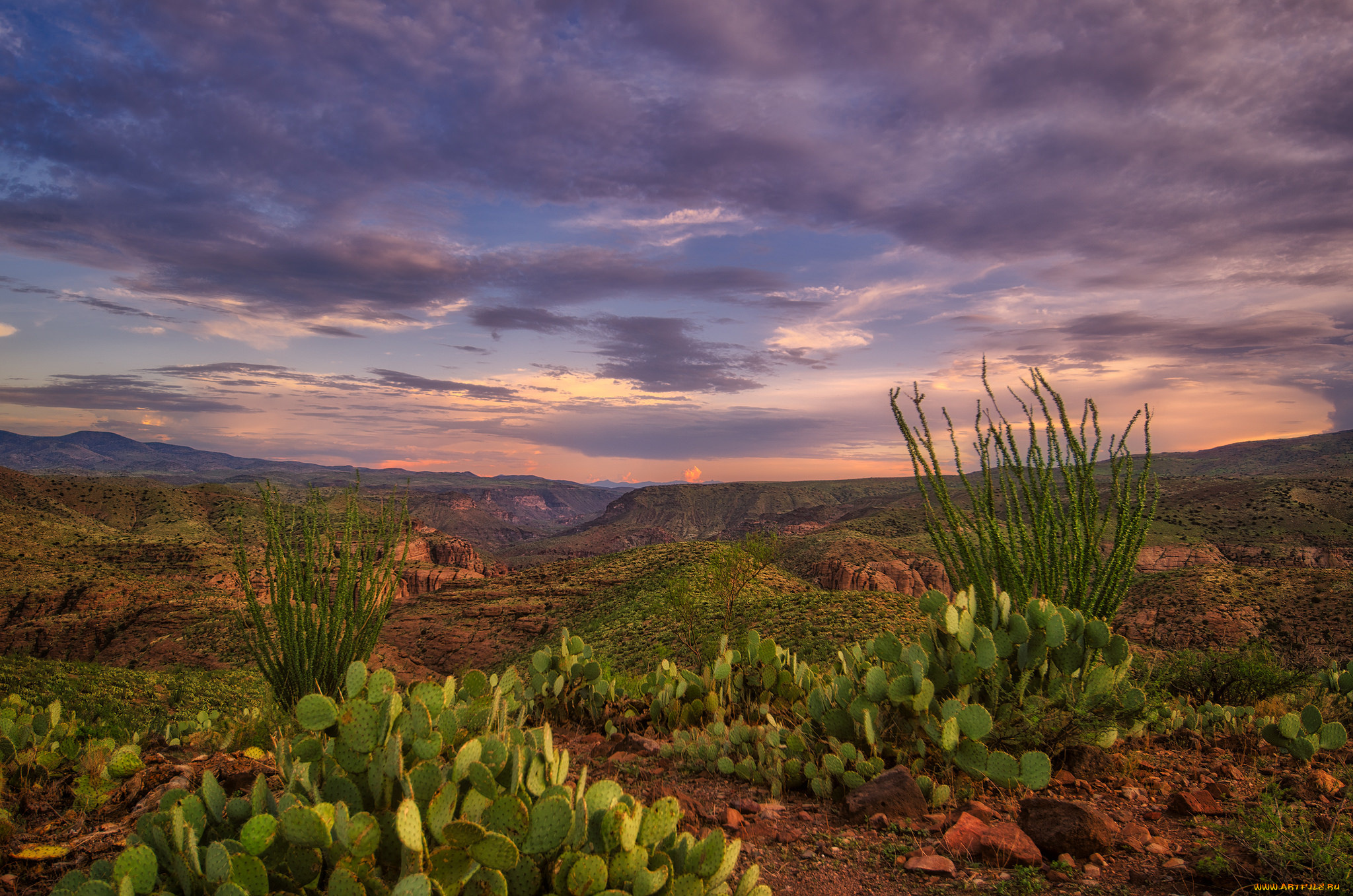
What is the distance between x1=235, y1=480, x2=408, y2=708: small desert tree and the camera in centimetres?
752

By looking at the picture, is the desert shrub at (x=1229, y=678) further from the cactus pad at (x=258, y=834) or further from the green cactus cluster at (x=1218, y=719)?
the cactus pad at (x=258, y=834)

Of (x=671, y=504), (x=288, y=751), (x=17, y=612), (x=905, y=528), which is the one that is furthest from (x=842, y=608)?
(x=671, y=504)

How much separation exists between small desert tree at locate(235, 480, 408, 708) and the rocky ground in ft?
6.51

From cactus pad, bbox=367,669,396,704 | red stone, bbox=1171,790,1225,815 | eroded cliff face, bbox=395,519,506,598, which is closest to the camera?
cactus pad, bbox=367,669,396,704

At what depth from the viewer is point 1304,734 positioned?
5629 millimetres

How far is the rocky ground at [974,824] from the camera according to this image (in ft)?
11.8

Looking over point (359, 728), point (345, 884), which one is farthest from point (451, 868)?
point (359, 728)

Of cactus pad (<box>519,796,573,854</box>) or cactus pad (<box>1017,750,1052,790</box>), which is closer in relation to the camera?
cactus pad (<box>519,796,573,854</box>)

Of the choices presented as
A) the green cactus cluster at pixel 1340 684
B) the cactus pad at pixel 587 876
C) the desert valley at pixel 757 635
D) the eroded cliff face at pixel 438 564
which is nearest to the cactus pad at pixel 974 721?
the desert valley at pixel 757 635

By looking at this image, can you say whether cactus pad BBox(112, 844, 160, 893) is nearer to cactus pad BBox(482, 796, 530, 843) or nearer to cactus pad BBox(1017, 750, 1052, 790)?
cactus pad BBox(482, 796, 530, 843)

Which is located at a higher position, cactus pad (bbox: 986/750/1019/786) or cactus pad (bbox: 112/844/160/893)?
cactus pad (bbox: 112/844/160/893)

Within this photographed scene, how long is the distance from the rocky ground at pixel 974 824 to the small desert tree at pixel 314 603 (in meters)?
1.99

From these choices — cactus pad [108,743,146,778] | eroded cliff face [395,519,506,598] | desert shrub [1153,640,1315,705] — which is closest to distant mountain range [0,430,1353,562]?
eroded cliff face [395,519,506,598]

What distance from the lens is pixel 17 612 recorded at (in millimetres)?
36906
